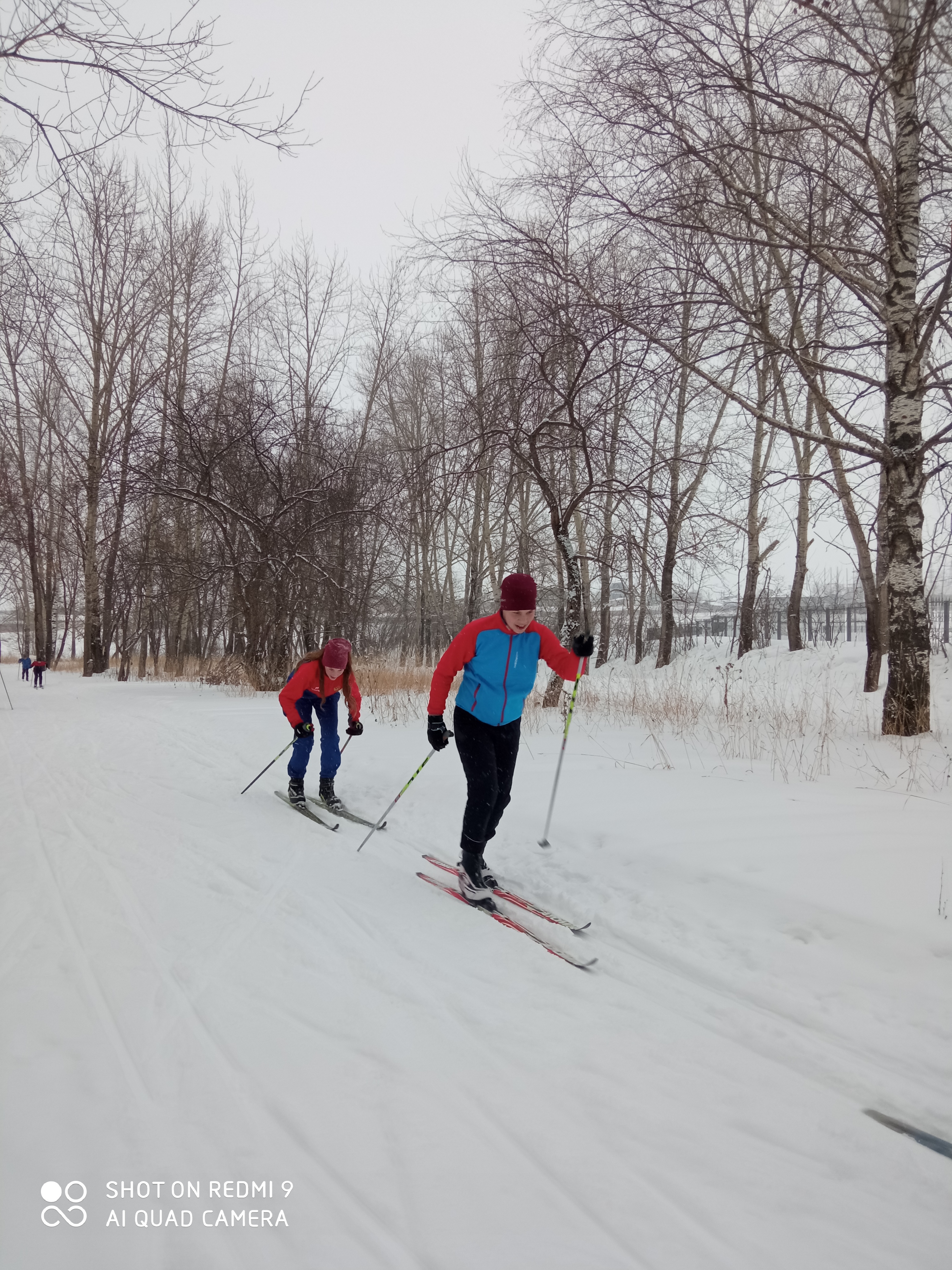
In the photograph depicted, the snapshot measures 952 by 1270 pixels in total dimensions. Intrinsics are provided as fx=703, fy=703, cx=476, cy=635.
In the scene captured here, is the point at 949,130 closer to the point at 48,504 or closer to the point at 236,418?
the point at 236,418

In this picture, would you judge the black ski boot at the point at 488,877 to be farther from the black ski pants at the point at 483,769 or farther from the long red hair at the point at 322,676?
the long red hair at the point at 322,676

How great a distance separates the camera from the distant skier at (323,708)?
6855 millimetres

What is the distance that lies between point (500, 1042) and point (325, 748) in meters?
4.54

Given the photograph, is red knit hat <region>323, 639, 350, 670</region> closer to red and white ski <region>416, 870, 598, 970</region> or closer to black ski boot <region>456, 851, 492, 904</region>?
red and white ski <region>416, 870, 598, 970</region>

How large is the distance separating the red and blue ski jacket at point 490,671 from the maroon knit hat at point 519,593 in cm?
16

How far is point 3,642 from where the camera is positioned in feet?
225

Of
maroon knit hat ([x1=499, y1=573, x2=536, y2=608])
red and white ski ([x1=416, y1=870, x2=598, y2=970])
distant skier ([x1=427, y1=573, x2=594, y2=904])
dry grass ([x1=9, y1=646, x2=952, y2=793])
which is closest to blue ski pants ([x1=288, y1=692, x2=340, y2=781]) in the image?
red and white ski ([x1=416, y1=870, x2=598, y2=970])

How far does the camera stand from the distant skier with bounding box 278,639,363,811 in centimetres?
686

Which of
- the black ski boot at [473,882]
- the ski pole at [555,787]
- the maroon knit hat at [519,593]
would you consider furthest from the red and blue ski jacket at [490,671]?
the black ski boot at [473,882]

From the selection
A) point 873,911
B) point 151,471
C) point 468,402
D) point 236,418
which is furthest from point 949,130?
point 151,471

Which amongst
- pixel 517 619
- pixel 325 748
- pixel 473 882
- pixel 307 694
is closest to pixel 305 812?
pixel 325 748

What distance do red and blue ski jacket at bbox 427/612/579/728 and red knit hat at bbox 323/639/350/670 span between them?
7.78 feet

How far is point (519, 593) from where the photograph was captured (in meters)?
4.55

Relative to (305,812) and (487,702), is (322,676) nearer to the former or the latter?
(305,812)
